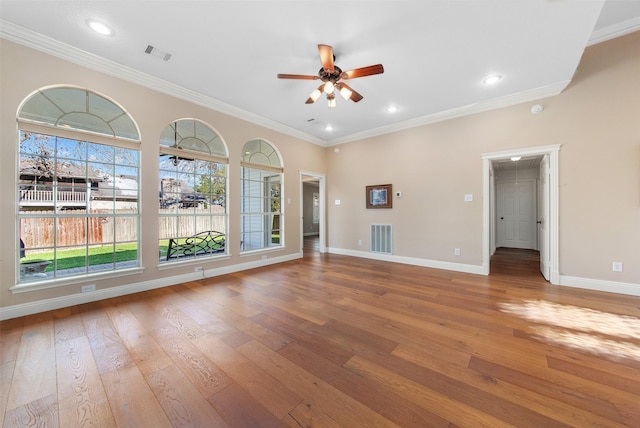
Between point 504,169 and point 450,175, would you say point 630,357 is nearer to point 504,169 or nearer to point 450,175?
point 450,175

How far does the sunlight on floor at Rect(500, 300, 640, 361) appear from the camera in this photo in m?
1.91

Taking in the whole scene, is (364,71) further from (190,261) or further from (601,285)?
(601,285)

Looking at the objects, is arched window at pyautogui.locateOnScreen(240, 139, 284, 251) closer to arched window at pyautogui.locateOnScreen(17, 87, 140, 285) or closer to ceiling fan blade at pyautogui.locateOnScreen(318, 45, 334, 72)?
arched window at pyautogui.locateOnScreen(17, 87, 140, 285)

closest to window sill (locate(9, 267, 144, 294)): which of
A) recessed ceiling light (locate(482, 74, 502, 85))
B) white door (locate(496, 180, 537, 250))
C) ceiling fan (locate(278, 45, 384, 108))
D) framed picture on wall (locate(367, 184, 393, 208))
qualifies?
ceiling fan (locate(278, 45, 384, 108))

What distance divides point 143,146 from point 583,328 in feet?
18.4

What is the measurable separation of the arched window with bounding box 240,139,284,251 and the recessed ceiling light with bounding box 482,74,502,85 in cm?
390

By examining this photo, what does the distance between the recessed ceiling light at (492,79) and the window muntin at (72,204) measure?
5140 millimetres

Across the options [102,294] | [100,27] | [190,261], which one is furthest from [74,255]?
[100,27]

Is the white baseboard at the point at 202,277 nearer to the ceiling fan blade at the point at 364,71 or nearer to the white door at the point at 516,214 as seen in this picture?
the ceiling fan blade at the point at 364,71

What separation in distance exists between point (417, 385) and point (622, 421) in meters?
1.02

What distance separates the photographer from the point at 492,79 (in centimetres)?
330

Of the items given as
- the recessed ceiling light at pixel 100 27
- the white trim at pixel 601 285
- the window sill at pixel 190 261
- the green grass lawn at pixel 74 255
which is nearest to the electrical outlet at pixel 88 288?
the green grass lawn at pixel 74 255

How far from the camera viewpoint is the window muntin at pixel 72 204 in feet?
8.68

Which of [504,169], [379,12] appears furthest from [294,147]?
[504,169]
